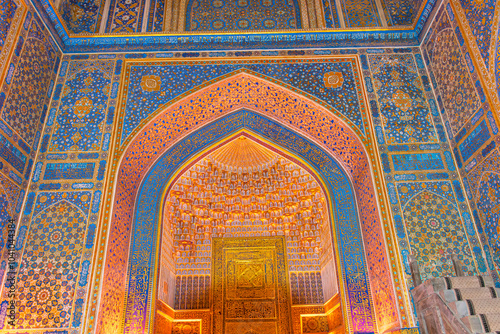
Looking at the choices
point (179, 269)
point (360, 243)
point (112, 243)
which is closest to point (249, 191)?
point (179, 269)

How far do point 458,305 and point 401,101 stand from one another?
3.42 m

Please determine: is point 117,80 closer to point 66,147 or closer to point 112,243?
point 66,147

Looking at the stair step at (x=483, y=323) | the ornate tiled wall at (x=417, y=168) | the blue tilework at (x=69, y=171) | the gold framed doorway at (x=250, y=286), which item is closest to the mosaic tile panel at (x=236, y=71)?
the ornate tiled wall at (x=417, y=168)

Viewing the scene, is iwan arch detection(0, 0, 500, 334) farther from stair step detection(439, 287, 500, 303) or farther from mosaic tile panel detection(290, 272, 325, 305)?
mosaic tile panel detection(290, 272, 325, 305)

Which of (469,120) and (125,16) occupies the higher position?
(125,16)

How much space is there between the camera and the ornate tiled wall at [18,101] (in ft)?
16.1

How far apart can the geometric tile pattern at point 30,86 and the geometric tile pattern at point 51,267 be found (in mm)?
1043

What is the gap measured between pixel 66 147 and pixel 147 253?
6.32 feet

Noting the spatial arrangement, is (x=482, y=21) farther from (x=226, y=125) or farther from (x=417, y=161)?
(x=226, y=125)

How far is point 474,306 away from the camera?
3.56 m

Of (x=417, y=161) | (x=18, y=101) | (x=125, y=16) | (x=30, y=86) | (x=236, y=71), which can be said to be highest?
(x=125, y=16)

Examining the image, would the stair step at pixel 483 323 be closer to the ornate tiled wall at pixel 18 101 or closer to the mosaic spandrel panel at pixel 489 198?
the mosaic spandrel panel at pixel 489 198

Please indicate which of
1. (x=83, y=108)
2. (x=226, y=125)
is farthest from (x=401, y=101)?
(x=83, y=108)

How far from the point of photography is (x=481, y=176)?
499 centimetres
